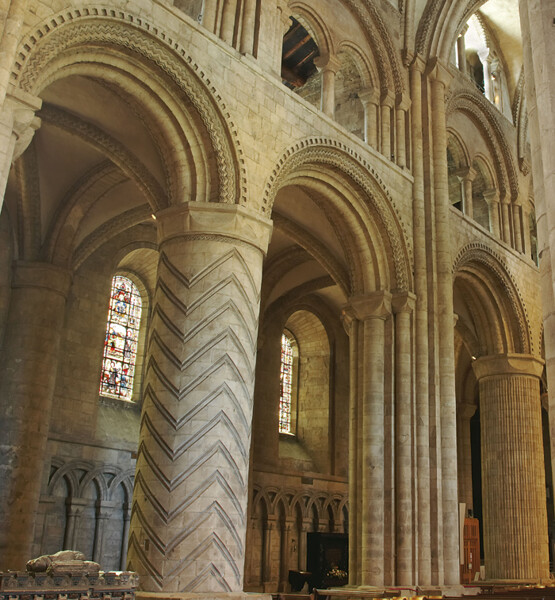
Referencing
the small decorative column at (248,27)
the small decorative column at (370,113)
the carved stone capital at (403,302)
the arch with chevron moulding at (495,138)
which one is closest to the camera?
the small decorative column at (248,27)

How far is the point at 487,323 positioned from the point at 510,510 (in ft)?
14.4

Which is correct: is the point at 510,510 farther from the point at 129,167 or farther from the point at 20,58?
the point at 20,58

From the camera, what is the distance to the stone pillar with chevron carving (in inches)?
344

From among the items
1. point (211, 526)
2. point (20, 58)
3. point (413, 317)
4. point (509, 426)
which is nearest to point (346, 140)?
point (413, 317)

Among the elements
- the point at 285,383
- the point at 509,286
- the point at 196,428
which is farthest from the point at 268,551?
the point at 196,428

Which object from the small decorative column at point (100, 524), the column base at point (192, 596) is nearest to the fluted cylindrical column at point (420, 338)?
the column base at point (192, 596)

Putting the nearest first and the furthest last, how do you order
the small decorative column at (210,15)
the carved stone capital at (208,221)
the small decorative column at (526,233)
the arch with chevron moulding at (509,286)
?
the carved stone capital at (208,221)
the small decorative column at (210,15)
the arch with chevron moulding at (509,286)
the small decorative column at (526,233)

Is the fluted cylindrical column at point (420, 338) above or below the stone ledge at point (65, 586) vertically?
above

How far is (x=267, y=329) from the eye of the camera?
61.7ft

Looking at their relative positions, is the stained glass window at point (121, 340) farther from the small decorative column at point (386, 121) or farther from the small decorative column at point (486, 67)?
the small decorative column at point (486, 67)

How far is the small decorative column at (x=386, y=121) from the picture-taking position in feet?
46.8

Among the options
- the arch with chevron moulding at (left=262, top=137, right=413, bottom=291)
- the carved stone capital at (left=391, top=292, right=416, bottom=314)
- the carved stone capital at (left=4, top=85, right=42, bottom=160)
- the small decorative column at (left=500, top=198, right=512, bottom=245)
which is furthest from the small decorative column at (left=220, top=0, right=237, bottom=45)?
the small decorative column at (left=500, top=198, right=512, bottom=245)

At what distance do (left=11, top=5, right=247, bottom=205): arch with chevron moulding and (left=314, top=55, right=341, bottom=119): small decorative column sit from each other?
3.05m

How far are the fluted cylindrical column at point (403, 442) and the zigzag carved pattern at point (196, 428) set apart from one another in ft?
13.1
